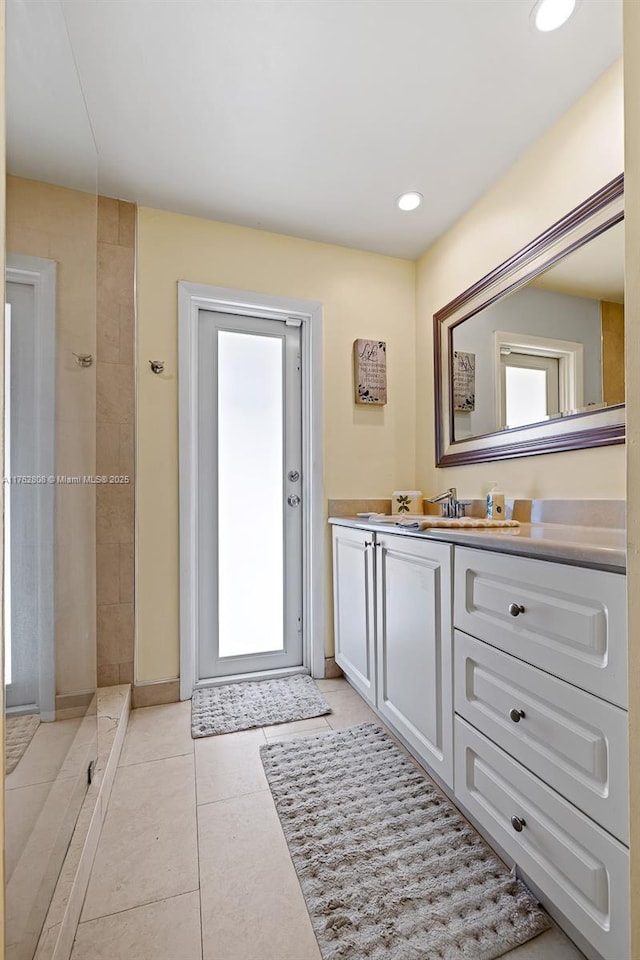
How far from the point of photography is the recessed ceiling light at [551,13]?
1189 mm

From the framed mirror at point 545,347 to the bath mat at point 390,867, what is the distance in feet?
4.21

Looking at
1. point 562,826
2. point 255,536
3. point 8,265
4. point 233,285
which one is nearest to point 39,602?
point 8,265

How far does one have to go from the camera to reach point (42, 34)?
3.15 ft

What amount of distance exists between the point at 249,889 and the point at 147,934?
0.24 meters

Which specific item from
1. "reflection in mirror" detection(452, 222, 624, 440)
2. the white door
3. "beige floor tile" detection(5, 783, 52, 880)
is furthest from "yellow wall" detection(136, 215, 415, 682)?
"beige floor tile" detection(5, 783, 52, 880)

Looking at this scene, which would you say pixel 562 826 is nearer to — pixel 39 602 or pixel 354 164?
pixel 39 602

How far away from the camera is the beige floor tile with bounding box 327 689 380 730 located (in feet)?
6.08

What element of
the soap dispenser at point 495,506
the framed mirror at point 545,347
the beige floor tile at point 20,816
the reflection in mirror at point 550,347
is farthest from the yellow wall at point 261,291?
the beige floor tile at point 20,816

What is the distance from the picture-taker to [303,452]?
2.37m

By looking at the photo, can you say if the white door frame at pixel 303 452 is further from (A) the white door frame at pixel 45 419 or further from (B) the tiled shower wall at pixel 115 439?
(A) the white door frame at pixel 45 419

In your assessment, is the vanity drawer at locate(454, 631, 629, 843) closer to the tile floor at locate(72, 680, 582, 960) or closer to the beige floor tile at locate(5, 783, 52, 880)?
the tile floor at locate(72, 680, 582, 960)

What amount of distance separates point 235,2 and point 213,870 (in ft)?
7.97

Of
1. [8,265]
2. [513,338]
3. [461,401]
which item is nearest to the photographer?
[8,265]

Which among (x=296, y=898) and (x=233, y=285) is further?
(x=233, y=285)
